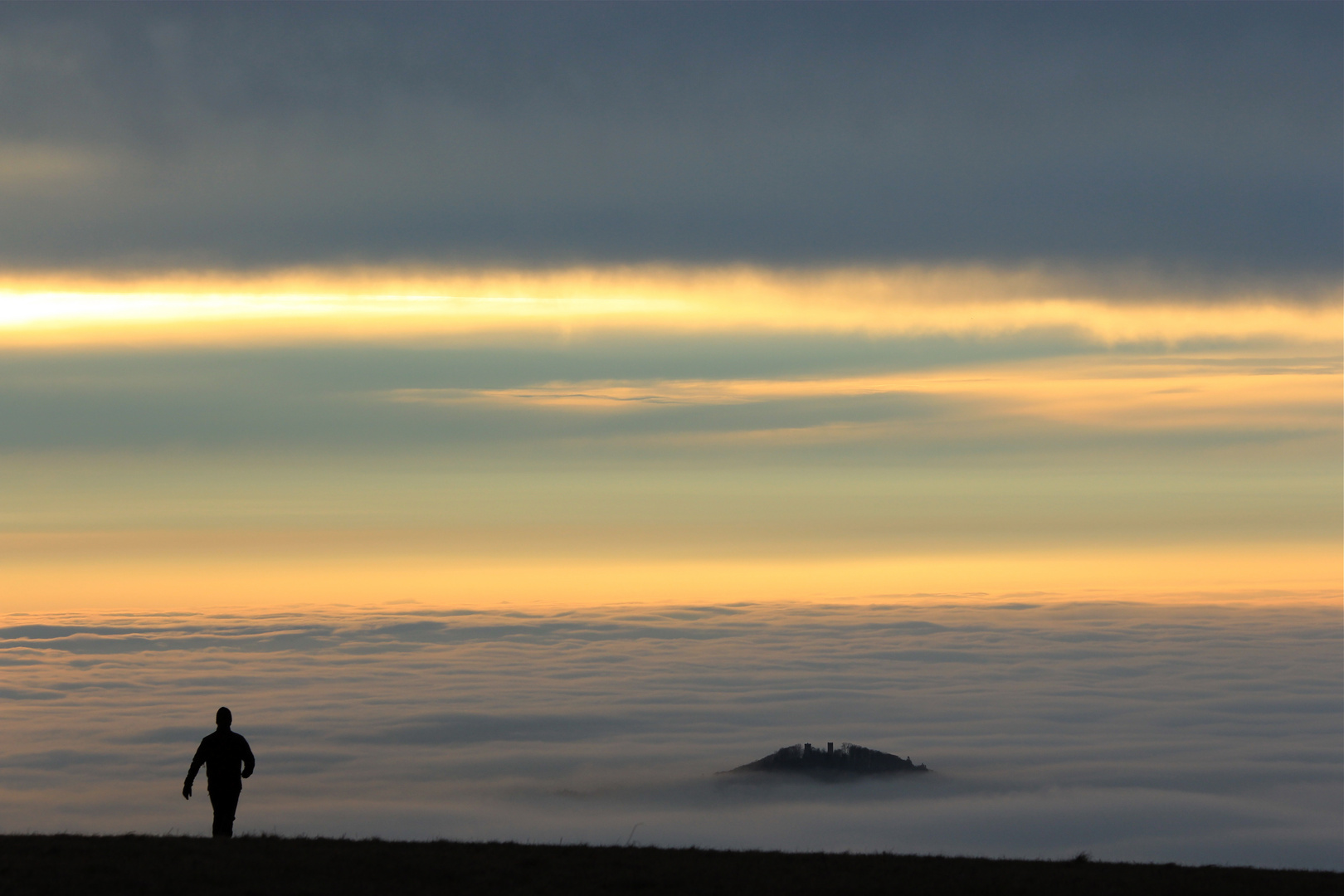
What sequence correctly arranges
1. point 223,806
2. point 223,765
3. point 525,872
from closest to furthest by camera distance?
point 525,872 < point 223,765 < point 223,806

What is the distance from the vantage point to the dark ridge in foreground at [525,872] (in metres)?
16.8

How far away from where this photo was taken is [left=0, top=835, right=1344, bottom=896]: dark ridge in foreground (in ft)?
55.1

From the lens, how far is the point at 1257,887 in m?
18.1

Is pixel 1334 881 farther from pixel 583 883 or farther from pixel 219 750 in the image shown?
pixel 219 750

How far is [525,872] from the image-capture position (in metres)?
18.1

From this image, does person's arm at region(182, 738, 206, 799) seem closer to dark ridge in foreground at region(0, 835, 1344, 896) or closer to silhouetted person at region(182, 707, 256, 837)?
silhouetted person at region(182, 707, 256, 837)

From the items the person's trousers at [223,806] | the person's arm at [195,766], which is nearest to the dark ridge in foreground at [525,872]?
the person's arm at [195,766]

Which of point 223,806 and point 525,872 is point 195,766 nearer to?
point 223,806

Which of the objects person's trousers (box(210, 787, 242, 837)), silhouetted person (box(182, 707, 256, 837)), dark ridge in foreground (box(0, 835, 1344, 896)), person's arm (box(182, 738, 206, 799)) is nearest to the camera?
dark ridge in foreground (box(0, 835, 1344, 896))

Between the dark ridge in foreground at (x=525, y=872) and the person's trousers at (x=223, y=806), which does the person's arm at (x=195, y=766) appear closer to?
the person's trousers at (x=223, y=806)

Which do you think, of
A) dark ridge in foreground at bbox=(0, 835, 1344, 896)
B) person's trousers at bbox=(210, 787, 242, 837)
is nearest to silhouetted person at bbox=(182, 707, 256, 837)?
person's trousers at bbox=(210, 787, 242, 837)

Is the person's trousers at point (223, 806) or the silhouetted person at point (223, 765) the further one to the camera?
the person's trousers at point (223, 806)

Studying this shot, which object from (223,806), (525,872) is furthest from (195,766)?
(525,872)

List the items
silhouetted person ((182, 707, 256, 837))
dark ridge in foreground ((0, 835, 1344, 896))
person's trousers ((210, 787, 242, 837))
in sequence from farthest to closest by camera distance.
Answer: person's trousers ((210, 787, 242, 837))
silhouetted person ((182, 707, 256, 837))
dark ridge in foreground ((0, 835, 1344, 896))
